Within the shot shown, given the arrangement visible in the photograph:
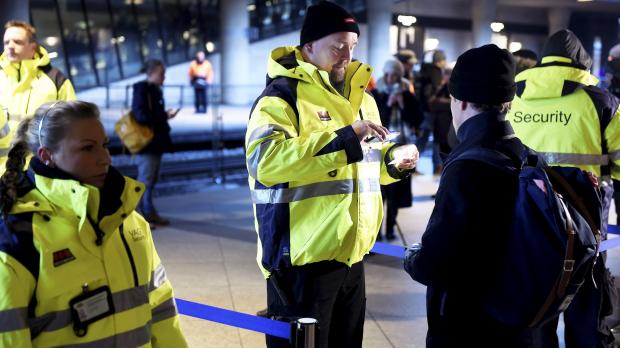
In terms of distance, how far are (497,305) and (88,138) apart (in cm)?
149

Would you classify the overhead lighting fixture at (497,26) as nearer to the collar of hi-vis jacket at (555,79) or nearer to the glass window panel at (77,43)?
the glass window panel at (77,43)

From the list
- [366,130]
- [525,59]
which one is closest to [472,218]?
[366,130]

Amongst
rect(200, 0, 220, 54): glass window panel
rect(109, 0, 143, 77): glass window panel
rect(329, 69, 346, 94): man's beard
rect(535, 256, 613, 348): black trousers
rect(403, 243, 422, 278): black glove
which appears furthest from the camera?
rect(200, 0, 220, 54): glass window panel

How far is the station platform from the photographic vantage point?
557 cm

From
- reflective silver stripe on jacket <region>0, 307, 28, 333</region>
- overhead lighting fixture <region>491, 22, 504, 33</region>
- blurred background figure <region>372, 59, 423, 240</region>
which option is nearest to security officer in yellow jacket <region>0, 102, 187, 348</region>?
reflective silver stripe on jacket <region>0, 307, 28, 333</region>

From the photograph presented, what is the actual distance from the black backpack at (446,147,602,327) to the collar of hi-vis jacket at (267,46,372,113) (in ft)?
3.00

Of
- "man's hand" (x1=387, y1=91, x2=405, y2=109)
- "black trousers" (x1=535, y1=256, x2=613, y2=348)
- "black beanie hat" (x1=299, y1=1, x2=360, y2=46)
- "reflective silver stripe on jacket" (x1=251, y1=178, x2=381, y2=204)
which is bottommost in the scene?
"black trousers" (x1=535, y1=256, x2=613, y2=348)

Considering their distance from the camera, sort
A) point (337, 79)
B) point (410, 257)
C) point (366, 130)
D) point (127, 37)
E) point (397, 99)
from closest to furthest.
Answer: point (410, 257) < point (366, 130) < point (337, 79) < point (397, 99) < point (127, 37)

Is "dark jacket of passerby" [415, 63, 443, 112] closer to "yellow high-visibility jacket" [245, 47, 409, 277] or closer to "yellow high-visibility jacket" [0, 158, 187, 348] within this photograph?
"yellow high-visibility jacket" [245, 47, 409, 277]

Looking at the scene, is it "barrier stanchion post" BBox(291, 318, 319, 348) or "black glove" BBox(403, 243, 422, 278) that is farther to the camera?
"barrier stanchion post" BBox(291, 318, 319, 348)

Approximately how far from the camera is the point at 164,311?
271 centimetres

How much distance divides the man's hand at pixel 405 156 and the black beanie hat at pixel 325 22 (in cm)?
59

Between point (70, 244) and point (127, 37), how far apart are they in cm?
2924

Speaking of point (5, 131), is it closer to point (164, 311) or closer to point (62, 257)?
point (164, 311)
